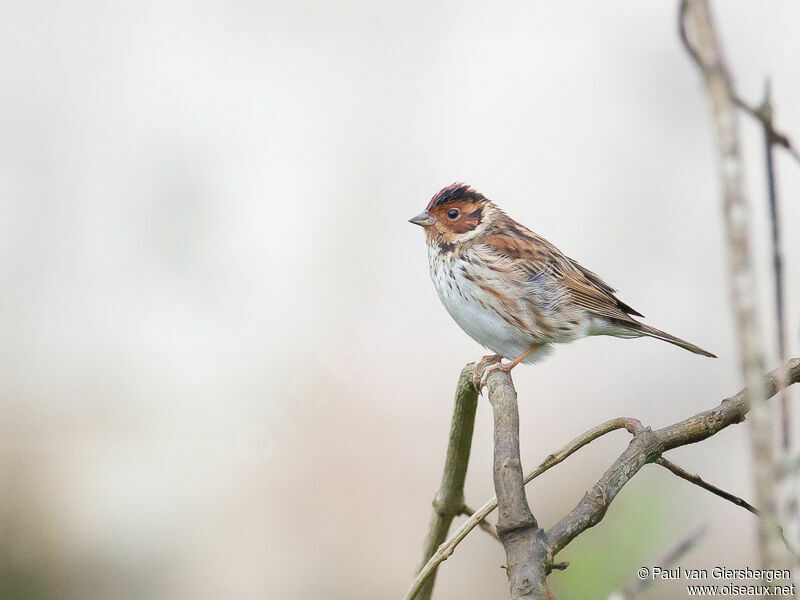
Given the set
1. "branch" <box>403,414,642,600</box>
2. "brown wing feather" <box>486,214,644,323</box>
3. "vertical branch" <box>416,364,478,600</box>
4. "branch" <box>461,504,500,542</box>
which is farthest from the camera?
"brown wing feather" <box>486,214,644,323</box>

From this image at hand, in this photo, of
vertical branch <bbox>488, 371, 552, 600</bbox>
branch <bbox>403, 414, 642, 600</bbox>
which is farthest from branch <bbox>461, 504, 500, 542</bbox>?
vertical branch <bbox>488, 371, 552, 600</bbox>

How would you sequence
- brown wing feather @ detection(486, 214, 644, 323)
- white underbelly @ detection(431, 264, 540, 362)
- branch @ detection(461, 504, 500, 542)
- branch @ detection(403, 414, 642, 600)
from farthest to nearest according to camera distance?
brown wing feather @ detection(486, 214, 644, 323) < white underbelly @ detection(431, 264, 540, 362) < branch @ detection(461, 504, 500, 542) < branch @ detection(403, 414, 642, 600)

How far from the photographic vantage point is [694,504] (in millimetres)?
3605

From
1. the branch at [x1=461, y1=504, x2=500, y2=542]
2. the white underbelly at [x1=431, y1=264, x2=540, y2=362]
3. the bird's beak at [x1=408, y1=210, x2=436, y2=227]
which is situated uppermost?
the bird's beak at [x1=408, y1=210, x2=436, y2=227]

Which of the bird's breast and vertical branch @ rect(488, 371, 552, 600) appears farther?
the bird's breast

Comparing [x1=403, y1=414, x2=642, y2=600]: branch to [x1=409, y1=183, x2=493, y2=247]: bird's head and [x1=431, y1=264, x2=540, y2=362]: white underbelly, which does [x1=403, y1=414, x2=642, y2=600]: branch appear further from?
[x1=409, y1=183, x2=493, y2=247]: bird's head

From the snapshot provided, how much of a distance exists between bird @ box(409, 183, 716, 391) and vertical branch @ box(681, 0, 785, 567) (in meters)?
2.66

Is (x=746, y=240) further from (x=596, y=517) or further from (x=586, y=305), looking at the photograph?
(x=586, y=305)

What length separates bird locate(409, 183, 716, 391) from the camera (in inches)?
137

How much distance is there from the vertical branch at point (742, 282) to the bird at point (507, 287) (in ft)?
8.74

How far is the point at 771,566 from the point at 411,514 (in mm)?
4992

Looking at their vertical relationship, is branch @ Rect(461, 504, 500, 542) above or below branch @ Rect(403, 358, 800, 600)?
below

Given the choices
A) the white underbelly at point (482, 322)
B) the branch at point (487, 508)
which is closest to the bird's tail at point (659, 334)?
the white underbelly at point (482, 322)

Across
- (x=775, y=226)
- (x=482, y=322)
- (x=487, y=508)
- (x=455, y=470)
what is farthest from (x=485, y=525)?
(x=775, y=226)
